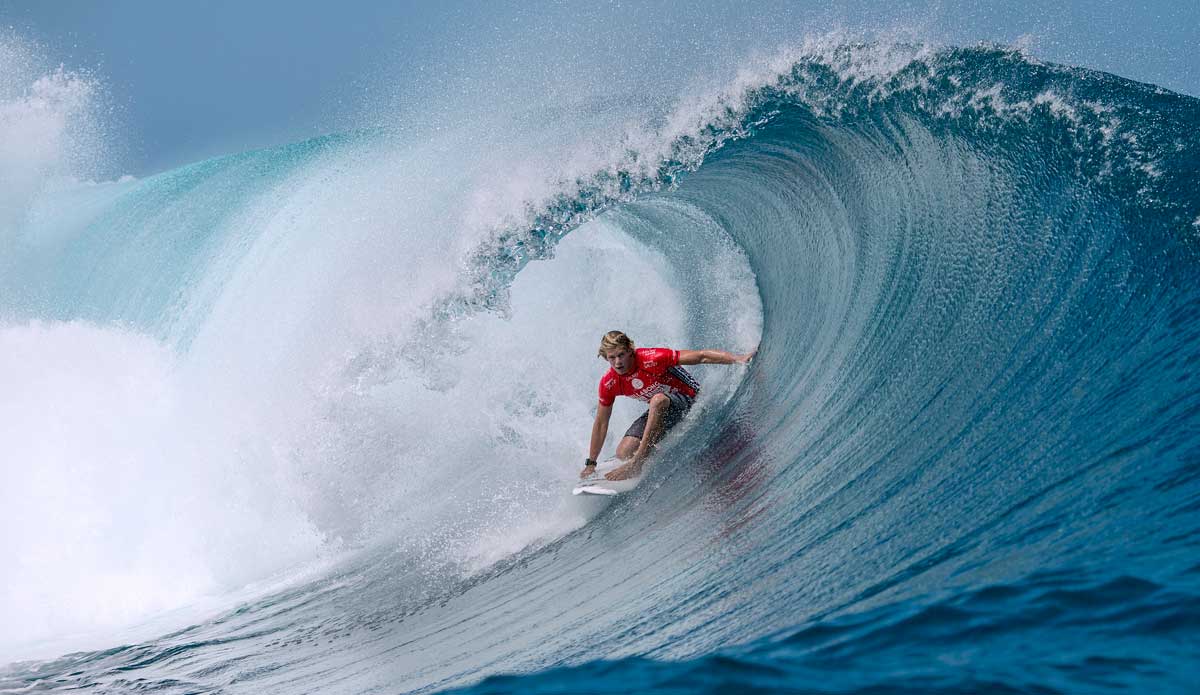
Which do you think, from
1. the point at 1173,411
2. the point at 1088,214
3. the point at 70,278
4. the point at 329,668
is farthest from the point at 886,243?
the point at 70,278

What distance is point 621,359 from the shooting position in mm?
5660

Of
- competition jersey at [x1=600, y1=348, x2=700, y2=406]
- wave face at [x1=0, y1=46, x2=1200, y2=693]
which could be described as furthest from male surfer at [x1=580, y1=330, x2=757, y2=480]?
wave face at [x1=0, y1=46, x2=1200, y2=693]

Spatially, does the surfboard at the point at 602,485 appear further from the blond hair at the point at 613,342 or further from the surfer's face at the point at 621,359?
the blond hair at the point at 613,342

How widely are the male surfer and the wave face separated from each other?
0.22 meters

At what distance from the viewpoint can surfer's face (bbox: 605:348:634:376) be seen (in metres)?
5.61

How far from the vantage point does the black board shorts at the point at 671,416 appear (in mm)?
6113

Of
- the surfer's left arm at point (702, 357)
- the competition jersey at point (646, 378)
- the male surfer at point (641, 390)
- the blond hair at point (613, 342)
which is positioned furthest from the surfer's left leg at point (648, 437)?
the blond hair at point (613, 342)

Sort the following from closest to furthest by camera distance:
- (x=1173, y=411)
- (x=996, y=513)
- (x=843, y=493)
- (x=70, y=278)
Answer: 1. (x=996, y=513)
2. (x=1173, y=411)
3. (x=843, y=493)
4. (x=70, y=278)

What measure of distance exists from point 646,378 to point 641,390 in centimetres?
9

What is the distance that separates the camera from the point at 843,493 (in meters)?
4.11

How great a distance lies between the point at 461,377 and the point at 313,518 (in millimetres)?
1650

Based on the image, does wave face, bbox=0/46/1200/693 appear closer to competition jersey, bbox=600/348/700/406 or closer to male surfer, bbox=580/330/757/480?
male surfer, bbox=580/330/757/480

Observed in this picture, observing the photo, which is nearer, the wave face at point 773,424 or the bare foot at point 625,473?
the wave face at point 773,424

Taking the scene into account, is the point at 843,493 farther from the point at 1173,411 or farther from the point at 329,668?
the point at 329,668
